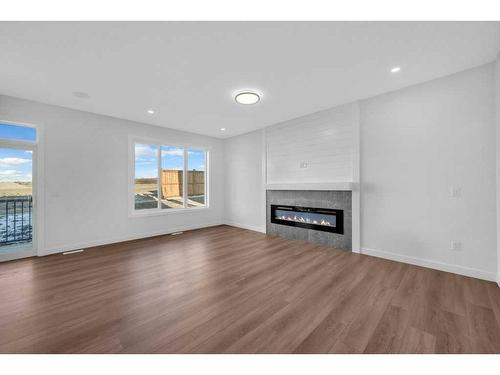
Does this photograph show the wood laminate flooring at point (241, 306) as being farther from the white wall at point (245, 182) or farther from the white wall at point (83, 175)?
the white wall at point (245, 182)

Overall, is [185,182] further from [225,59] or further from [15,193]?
[225,59]

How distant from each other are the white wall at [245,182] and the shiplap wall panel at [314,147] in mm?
405

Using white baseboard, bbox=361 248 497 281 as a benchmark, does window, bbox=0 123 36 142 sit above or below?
above

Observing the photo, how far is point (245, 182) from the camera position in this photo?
580 cm

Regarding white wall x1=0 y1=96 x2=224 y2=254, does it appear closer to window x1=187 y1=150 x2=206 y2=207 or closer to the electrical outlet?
window x1=187 y1=150 x2=206 y2=207

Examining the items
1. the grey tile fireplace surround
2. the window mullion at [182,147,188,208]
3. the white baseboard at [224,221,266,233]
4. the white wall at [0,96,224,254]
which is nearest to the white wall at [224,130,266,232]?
the white baseboard at [224,221,266,233]

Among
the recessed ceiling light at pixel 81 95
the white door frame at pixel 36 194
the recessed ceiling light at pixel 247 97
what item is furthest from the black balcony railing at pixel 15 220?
the recessed ceiling light at pixel 247 97

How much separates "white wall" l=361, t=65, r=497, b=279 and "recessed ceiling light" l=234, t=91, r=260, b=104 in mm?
1950

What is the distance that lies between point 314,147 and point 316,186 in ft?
2.82

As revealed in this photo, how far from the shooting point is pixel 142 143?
4.83 metres

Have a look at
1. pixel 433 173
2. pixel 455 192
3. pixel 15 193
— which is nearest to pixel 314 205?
pixel 433 173

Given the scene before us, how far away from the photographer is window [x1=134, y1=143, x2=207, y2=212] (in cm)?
484
